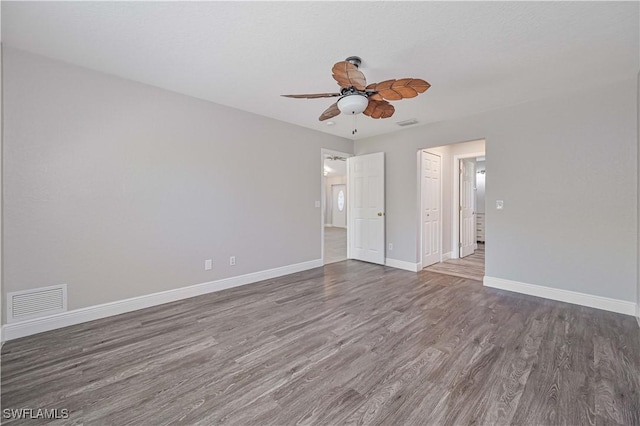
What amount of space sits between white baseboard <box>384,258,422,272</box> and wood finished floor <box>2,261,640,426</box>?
146cm

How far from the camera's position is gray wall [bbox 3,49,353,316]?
242cm

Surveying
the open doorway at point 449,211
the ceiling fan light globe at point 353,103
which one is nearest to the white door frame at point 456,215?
the open doorway at point 449,211

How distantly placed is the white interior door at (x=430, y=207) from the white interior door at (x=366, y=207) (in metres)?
0.73

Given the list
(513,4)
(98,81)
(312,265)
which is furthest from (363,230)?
(98,81)

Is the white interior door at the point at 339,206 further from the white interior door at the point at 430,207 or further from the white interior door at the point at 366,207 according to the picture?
the white interior door at the point at 430,207

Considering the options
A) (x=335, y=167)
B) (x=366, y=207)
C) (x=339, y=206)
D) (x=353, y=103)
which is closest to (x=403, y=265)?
(x=366, y=207)

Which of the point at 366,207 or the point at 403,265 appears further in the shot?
the point at 366,207

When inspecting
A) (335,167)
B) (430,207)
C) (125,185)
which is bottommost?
(430,207)

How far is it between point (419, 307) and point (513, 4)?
9.18ft

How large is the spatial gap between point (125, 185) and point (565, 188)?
5101mm

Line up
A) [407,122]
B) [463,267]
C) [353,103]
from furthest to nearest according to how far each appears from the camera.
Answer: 1. [463,267]
2. [407,122]
3. [353,103]

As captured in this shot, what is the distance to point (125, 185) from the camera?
2918 millimetres

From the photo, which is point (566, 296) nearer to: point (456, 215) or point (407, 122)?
point (456, 215)

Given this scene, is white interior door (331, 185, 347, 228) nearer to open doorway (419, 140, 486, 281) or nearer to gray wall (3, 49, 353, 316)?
open doorway (419, 140, 486, 281)
